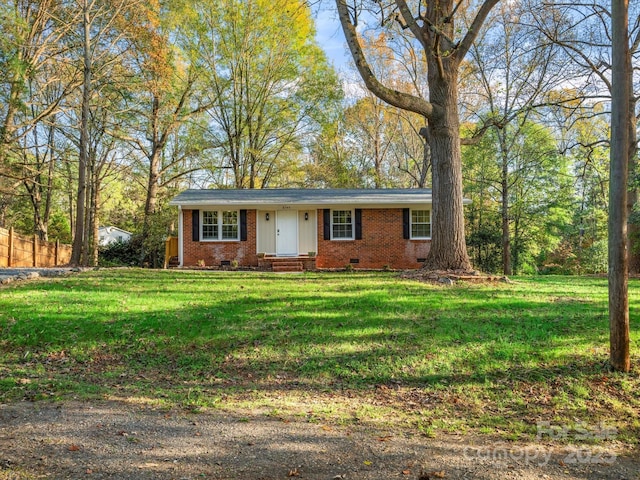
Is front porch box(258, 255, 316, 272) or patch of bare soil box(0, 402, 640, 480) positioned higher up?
front porch box(258, 255, 316, 272)

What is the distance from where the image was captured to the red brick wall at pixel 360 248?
53.4 ft

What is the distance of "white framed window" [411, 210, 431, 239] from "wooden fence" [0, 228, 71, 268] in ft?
53.9

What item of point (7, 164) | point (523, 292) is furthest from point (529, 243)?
point (7, 164)

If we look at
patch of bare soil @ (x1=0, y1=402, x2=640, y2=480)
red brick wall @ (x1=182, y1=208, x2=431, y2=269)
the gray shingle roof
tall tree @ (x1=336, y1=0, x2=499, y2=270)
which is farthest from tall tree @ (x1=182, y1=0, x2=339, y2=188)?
patch of bare soil @ (x1=0, y1=402, x2=640, y2=480)

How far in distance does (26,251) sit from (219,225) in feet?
32.8

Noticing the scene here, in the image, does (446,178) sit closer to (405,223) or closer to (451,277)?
(451,277)

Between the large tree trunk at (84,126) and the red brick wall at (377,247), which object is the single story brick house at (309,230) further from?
the large tree trunk at (84,126)

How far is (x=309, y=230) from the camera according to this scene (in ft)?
55.1

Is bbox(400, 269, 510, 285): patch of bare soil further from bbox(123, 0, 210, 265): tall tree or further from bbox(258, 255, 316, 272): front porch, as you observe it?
bbox(123, 0, 210, 265): tall tree

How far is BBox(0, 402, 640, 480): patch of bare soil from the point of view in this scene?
269 centimetres

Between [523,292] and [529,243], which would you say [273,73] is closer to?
[529,243]

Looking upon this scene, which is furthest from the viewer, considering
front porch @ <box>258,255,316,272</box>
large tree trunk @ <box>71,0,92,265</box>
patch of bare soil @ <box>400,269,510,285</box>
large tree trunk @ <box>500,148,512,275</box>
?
large tree trunk @ <box>500,148,512,275</box>

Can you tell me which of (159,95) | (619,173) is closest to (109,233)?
(159,95)

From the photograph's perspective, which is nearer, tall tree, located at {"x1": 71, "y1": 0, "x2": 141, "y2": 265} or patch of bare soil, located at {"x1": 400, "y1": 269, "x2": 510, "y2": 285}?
patch of bare soil, located at {"x1": 400, "y1": 269, "x2": 510, "y2": 285}
